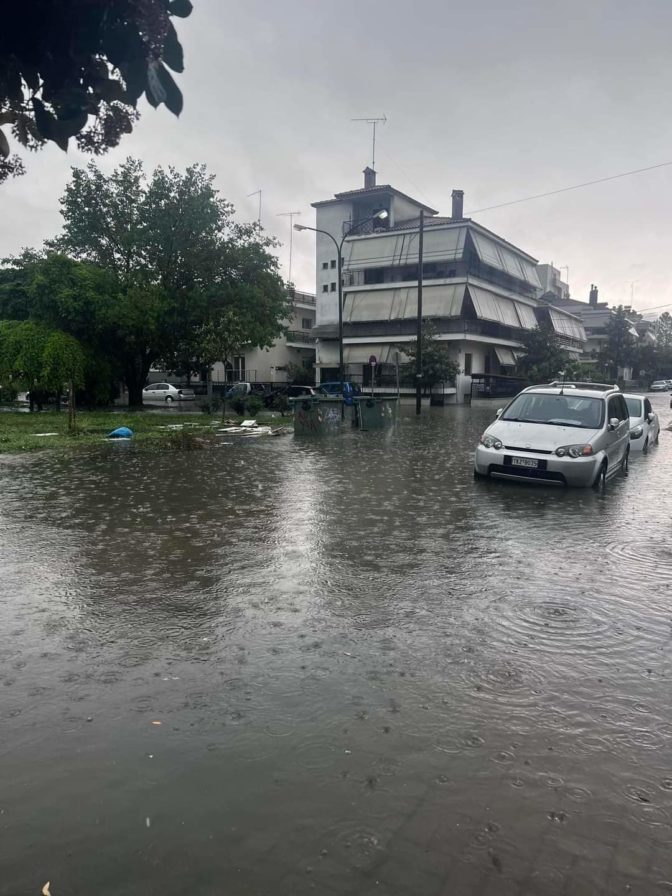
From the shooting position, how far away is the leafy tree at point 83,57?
8.24 ft

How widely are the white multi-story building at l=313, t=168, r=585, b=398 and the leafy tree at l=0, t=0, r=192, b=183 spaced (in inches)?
1837

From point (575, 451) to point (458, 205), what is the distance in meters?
52.1

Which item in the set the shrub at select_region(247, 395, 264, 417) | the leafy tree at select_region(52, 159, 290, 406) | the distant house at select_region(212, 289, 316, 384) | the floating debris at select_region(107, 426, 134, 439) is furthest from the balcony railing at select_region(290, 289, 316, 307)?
the floating debris at select_region(107, 426, 134, 439)

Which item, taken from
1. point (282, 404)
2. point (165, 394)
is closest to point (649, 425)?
point (282, 404)

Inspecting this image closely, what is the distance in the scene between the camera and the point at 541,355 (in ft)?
183

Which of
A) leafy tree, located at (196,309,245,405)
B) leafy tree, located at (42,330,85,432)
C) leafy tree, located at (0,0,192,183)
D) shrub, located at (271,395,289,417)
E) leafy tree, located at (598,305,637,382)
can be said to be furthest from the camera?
leafy tree, located at (598,305,637,382)

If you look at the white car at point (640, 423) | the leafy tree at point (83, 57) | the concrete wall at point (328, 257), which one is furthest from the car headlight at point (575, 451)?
the concrete wall at point (328, 257)

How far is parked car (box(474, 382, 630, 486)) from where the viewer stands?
10.8 meters

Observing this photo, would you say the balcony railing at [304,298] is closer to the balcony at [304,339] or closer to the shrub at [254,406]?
the balcony at [304,339]

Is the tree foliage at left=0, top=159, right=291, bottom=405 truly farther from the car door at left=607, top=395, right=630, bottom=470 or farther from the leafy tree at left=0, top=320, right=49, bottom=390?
the car door at left=607, top=395, right=630, bottom=470

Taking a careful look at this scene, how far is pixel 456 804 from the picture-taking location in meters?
2.84

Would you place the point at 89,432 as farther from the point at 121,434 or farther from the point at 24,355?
the point at 24,355

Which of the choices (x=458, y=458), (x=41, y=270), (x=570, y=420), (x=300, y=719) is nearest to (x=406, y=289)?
(x=41, y=270)

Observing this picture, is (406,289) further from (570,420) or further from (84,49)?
(84,49)
